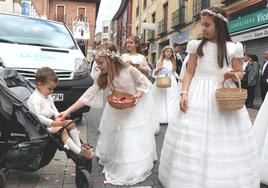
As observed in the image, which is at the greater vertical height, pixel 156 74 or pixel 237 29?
pixel 237 29

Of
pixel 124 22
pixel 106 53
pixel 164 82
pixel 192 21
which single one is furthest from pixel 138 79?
pixel 124 22

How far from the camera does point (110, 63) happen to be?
4.60 m

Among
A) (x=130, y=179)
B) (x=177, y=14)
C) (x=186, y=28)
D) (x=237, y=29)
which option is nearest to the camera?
(x=130, y=179)

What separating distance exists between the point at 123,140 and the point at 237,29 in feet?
46.0

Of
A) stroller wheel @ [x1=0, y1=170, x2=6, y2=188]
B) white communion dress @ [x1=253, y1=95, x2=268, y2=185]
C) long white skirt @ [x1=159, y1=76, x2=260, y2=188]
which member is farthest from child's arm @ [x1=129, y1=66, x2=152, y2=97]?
stroller wheel @ [x1=0, y1=170, x2=6, y2=188]

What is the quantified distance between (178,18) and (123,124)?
72.6ft

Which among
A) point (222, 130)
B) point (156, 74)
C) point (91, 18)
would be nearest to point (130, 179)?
point (222, 130)

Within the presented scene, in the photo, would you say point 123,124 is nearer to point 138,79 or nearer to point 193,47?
point 138,79

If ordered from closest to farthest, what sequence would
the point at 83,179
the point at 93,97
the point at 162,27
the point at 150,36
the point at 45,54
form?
the point at 83,179 → the point at 93,97 → the point at 45,54 → the point at 162,27 → the point at 150,36

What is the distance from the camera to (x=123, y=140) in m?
4.63

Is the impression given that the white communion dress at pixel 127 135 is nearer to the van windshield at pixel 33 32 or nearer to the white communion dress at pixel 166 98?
the van windshield at pixel 33 32

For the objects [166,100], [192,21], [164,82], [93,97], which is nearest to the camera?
[93,97]

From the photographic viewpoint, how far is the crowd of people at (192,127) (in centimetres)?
381

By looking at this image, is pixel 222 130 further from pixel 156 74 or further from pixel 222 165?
pixel 156 74
